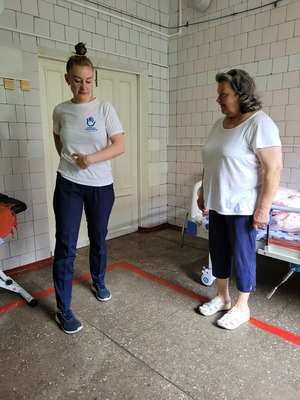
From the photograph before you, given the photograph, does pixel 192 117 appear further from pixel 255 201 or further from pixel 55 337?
pixel 55 337

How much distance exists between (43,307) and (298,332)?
1749 mm

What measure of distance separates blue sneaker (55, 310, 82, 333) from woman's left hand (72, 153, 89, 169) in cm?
96

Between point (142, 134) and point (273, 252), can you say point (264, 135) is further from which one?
point (142, 134)

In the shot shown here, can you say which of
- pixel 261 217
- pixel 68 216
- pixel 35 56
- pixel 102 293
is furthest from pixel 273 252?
pixel 35 56

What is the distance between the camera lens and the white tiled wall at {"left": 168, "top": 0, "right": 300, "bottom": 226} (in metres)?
2.96

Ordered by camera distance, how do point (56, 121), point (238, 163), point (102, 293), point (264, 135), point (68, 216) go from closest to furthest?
1. point (264, 135)
2. point (238, 163)
3. point (68, 216)
4. point (56, 121)
5. point (102, 293)

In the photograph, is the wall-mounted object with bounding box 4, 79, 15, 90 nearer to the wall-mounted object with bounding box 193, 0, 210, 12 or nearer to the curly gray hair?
the curly gray hair

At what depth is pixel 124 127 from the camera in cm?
373

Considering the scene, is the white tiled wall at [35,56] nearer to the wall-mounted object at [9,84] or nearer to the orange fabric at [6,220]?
the wall-mounted object at [9,84]

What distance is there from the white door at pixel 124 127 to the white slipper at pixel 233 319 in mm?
1926

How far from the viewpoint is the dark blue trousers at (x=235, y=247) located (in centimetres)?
183

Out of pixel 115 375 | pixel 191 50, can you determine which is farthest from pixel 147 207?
pixel 115 375

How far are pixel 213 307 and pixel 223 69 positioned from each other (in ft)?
8.41

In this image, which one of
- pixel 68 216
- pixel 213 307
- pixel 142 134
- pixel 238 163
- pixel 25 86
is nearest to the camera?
pixel 238 163
